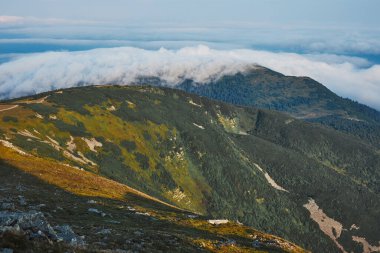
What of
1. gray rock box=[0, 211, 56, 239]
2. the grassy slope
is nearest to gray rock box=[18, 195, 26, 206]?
the grassy slope

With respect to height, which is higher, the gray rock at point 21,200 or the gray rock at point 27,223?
the gray rock at point 27,223

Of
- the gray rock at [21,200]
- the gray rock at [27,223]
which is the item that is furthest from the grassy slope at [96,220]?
the gray rock at [27,223]

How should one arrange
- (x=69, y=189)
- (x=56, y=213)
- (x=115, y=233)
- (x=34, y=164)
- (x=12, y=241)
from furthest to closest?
(x=34, y=164) < (x=69, y=189) < (x=56, y=213) < (x=115, y=233) < (x=12, y=241)

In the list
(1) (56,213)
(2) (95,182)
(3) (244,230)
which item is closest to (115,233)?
(1) (56,213)

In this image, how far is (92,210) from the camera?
264 ft

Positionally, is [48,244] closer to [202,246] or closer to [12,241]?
[12,241]

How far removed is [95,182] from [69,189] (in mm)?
28689

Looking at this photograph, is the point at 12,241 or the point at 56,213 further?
the point at 56,213

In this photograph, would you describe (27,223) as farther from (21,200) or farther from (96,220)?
(21,200)

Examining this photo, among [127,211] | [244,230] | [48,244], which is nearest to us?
[48,244]

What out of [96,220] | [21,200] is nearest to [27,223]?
[96,220]

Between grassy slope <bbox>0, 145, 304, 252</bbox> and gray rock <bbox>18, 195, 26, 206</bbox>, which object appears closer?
grassy slope <bbox>0, 145, 304, 252</bbox>

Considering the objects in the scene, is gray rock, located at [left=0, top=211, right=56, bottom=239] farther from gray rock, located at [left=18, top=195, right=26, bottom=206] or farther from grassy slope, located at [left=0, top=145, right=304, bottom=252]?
gray rock, located at [left=18, top=195, right=26, bottom=206]

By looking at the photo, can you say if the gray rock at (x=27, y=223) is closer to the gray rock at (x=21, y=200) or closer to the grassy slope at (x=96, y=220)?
the grassy slope at (x=96, y=220)
